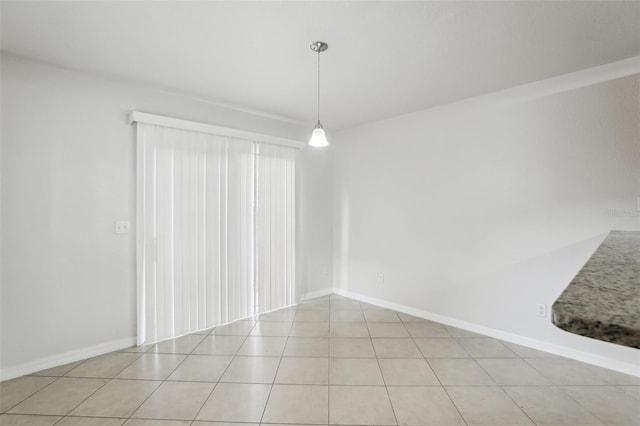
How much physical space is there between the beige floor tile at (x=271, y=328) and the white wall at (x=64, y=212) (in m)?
1.23

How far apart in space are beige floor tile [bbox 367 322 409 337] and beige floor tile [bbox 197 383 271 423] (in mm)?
1448

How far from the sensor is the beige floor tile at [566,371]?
2354 mm

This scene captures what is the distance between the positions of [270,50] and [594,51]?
2552 millimetres

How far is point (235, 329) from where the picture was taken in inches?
135

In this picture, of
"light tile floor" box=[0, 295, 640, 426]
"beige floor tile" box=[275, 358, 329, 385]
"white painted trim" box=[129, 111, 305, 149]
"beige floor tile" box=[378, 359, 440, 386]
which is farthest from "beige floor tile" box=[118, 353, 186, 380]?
"white painted trim" box=[129, 111, 305, 149]

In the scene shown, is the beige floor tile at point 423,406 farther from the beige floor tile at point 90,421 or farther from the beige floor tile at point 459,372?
the beige floor tile at point 90,421

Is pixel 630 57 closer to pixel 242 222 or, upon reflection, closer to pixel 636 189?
pixel 636 189

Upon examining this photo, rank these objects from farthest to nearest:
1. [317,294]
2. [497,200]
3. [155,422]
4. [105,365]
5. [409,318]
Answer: [317,294] → [409,318] → [497,200] → [105,365] → [155,422]

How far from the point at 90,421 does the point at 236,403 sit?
907mm

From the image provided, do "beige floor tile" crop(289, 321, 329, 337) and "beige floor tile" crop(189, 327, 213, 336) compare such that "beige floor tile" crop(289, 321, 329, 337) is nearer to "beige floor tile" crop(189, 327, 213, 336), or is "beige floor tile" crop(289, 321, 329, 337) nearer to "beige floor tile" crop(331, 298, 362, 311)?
"beige floor tile" crop(331, 298, 362, 311)

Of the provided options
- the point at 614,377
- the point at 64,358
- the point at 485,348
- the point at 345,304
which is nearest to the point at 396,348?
the point at 485,348

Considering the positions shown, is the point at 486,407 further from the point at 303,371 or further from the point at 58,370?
the point at 58,370

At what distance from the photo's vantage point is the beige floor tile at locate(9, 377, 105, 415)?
2.05 m

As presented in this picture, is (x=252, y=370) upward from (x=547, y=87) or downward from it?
downward
